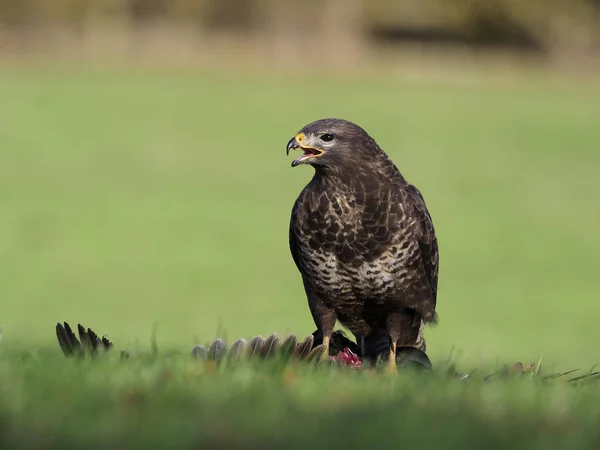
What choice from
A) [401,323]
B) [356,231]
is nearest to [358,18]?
[401,323]

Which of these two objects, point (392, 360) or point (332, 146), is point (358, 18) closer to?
point (332, 146)

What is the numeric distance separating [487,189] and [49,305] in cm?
1196

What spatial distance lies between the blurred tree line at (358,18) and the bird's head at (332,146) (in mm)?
35417

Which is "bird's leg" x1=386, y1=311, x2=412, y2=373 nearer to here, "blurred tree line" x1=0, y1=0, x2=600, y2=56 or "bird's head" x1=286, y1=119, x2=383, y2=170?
"bird's head" x1=286, y1=119, x2=383, y2=170

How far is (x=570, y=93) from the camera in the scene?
3512 cm

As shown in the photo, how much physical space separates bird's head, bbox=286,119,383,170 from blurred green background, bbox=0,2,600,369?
5327 millimetres

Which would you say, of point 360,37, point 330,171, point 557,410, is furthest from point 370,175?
point 360,37

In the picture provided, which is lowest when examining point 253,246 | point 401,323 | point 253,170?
point 253,246

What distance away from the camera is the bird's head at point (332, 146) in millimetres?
5762

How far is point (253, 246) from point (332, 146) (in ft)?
52.4

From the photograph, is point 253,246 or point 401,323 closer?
point 401,323

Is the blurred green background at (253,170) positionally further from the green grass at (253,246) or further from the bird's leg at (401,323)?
the bird's leg at (401,323)

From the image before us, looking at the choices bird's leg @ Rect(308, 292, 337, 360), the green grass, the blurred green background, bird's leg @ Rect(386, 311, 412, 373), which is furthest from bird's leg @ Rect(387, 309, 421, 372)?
the blurred green background

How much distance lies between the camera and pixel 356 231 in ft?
18.7
